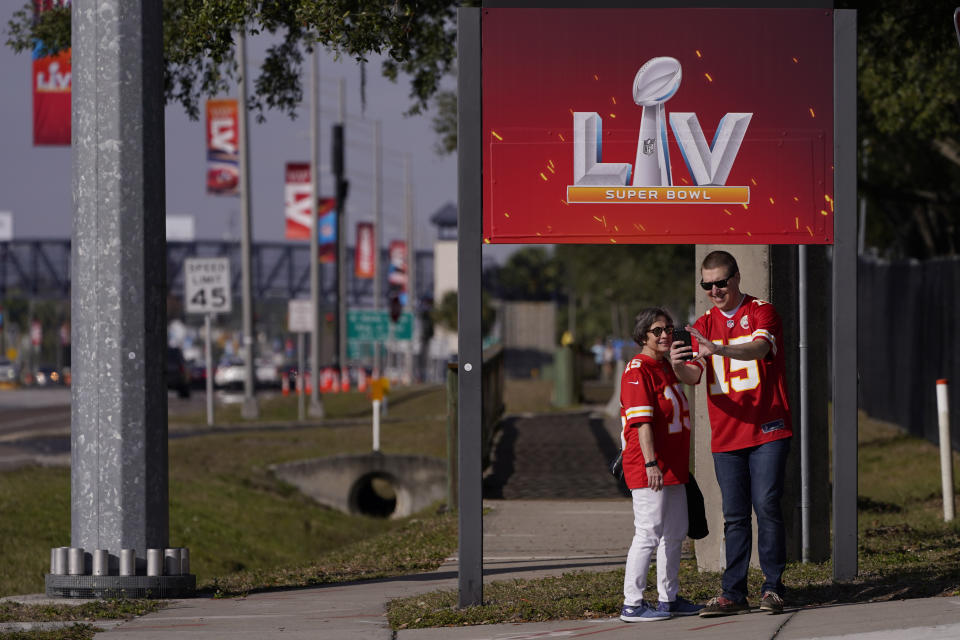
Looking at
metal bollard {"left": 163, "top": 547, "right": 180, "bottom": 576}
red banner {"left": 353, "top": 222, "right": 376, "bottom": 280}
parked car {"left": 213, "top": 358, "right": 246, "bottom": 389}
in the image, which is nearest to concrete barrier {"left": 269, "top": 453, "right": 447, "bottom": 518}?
metal bollard {"left": 163, "top": 547, "right": 180, "bottom": 576}

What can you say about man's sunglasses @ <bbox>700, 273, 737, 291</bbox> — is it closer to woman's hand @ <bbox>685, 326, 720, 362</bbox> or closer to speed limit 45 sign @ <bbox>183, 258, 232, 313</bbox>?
woman's hand @ <bbox>685, 326, 720, 362</bbox>

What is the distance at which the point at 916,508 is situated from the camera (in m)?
14.0

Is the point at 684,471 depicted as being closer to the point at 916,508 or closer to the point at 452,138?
the point at 916,508

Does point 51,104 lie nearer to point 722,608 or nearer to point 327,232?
point 327,232

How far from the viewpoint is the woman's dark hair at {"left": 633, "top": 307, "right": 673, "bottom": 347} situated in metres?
7.24

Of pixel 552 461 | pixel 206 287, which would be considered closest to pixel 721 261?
pixel 552 461

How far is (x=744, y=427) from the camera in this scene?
24.0ft

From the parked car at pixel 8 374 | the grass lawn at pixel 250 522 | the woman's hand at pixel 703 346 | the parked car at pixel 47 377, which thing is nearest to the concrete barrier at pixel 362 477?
the grass lawn at pixel 250 522

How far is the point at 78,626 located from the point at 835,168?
184 inches

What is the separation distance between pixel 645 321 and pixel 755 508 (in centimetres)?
109

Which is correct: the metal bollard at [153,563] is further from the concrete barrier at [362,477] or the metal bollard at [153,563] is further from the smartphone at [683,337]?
the concrete barrier at [362,477]

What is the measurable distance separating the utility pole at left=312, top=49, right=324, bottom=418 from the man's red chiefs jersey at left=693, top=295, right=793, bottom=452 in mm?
26624

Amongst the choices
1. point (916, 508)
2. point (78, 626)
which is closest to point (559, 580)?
point (78, 626)

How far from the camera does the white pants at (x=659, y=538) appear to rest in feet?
23.9
